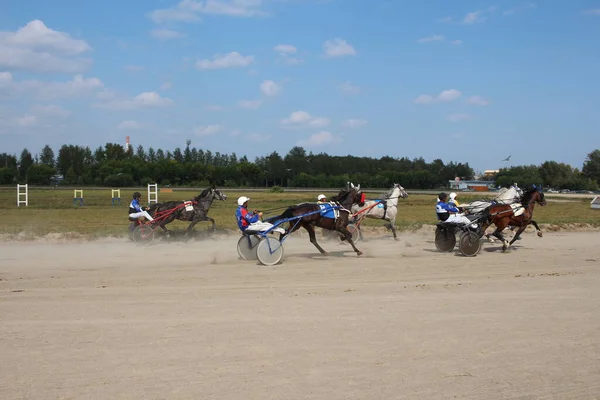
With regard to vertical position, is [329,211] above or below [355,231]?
above

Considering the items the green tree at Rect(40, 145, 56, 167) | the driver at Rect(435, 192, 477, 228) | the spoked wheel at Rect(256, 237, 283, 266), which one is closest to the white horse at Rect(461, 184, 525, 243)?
the driver at Rect(435, 192, 477, 228)

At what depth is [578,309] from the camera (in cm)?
873

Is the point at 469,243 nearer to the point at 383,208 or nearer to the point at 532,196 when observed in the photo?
the point at 532,196

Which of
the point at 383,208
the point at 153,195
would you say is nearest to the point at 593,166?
the point at 153,195

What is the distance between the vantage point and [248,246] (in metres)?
14.0

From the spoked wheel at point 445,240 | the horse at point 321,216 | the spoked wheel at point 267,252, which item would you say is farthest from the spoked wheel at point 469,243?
the spoked wheel at point 267,252

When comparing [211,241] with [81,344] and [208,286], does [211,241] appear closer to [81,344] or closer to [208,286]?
[208,286]

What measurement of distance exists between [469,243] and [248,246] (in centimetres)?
544

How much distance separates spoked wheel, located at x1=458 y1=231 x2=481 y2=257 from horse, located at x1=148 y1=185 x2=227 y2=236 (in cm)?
820

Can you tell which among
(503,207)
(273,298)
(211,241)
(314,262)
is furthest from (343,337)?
(211,241)

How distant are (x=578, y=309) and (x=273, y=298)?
14.9 ft

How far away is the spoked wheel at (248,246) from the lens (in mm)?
14016

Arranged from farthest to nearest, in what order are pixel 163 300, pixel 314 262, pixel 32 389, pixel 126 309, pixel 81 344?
pixel 314 262
pixel 163 300
pixel 126 309
pixel 81 344
pixel 32 389

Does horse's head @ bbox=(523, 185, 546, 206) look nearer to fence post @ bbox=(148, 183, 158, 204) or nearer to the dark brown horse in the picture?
the dark brown horse
